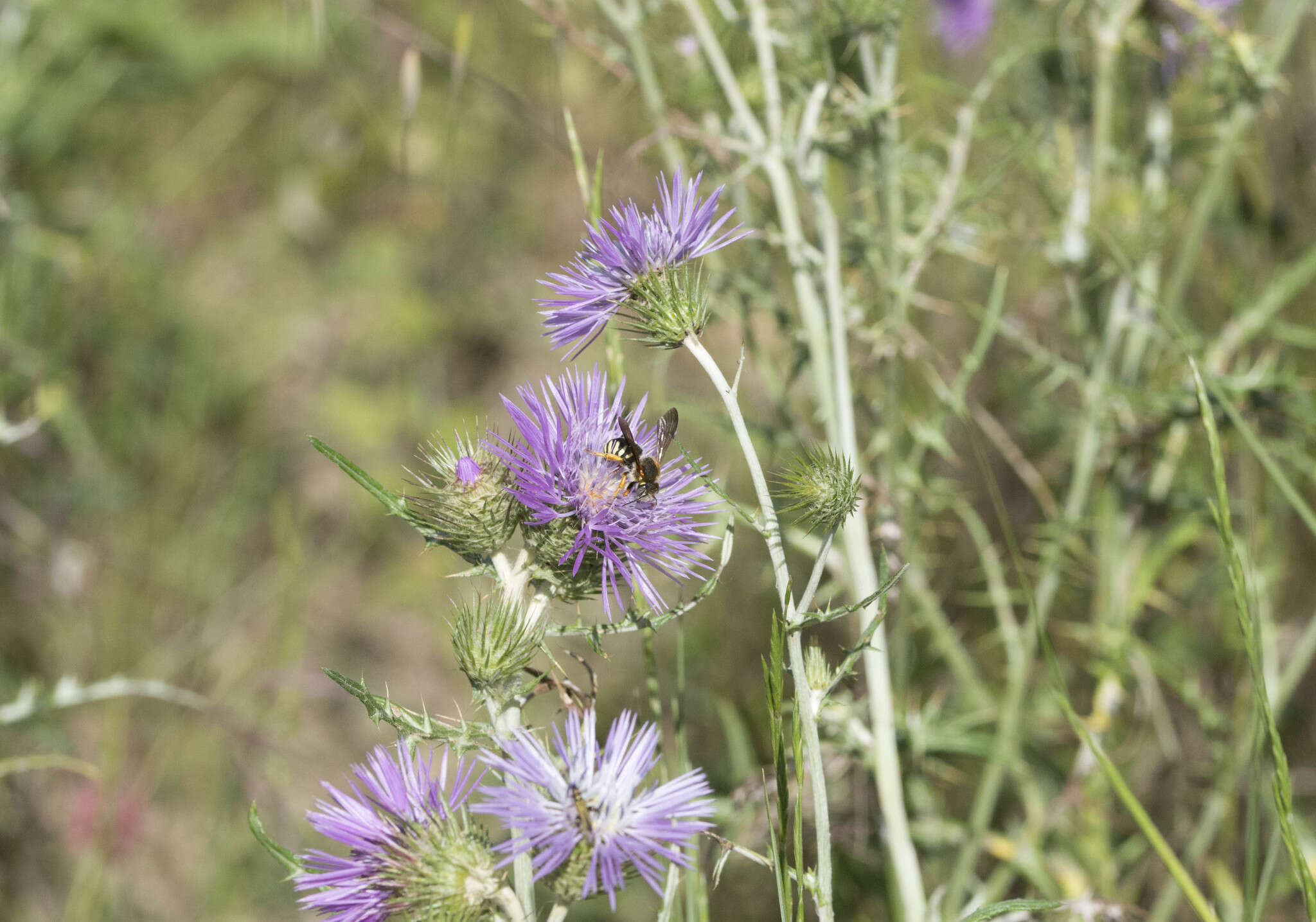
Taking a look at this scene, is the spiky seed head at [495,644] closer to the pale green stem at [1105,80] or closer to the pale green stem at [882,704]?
the pale green stem at [882,704]

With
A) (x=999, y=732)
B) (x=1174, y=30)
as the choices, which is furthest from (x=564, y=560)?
(x=1174, y=30)

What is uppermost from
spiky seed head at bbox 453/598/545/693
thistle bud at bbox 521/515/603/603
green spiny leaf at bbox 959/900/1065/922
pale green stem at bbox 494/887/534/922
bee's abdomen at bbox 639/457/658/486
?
bee's abdomen at bbox 639/457/658/486

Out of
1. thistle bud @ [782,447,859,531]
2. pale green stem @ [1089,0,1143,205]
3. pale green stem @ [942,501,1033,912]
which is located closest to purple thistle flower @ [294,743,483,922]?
thistle bud @ [782,447,859,531]

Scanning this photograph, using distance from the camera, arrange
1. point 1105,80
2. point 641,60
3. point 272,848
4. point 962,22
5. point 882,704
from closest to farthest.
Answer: point 272,848
point 882,704
point 641,60
point 1105,80
point 962,22

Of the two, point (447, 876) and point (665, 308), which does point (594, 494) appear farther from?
point (447, 876)

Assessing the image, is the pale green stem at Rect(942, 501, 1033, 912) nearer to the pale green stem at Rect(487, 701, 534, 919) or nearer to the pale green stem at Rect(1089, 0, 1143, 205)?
the pale green stem at Rect(1089, 0, 1143, 205)

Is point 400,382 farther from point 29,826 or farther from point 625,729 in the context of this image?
point 625,729
